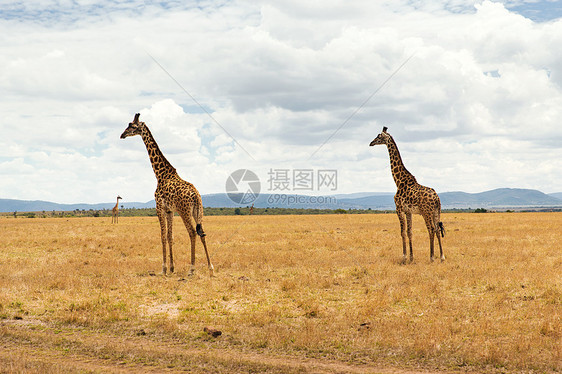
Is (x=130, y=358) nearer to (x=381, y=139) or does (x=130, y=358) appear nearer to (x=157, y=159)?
(x=157, y=159)

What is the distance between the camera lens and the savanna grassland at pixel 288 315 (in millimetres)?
7699

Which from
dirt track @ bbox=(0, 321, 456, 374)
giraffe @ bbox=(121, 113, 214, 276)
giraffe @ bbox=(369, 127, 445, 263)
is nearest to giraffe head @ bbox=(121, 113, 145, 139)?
giraffe @ bbox=(121, 113, 214, 276)

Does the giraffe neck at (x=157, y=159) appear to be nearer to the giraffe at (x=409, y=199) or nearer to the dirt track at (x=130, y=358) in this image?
the dirt track at (x=130, y=358)

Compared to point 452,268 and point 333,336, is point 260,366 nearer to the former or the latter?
point 333,336

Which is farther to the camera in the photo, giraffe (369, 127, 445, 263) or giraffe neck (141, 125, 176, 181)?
giraffe (369, 127, 445, 263)

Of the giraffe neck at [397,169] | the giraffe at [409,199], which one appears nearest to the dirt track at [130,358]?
the giraffe at [409,199]

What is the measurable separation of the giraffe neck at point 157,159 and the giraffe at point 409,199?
28.1 ft

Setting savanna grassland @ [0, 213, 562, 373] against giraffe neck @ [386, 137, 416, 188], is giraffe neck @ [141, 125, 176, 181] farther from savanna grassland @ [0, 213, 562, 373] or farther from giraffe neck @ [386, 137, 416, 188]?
giraffe neck @ [386, 137, 416, 188]

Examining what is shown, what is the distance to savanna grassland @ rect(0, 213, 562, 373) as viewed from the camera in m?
7.70

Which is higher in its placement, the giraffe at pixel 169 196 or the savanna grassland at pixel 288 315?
the giraffe at pixel 169 196

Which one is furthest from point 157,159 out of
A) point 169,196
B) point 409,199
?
point 409,199

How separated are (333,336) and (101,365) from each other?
13.8ft

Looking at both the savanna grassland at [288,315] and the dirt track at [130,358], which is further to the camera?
the savanna grassland at [288,315]

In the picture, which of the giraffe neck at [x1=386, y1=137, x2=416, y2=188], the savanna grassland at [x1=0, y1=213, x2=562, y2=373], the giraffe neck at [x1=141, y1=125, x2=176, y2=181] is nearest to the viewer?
the savanna grassland at [x1=0, y1=213, x2=562, y2=373]
